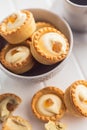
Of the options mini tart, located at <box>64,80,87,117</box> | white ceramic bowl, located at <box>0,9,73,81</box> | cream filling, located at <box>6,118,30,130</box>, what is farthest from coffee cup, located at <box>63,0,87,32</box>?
cream filling, located at <box>6,118,30,130</box>

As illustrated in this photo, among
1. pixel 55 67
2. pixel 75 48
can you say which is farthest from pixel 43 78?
pixel 75 48

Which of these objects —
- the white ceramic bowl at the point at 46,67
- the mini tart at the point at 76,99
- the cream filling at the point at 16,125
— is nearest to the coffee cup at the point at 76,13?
the white ceramic bowl at the point at 46,67

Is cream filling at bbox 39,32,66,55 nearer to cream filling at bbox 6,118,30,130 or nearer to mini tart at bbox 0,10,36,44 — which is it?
mini tart at bbox 0,10,36,44

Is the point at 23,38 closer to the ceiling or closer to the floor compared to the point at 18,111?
closer to the ceiling

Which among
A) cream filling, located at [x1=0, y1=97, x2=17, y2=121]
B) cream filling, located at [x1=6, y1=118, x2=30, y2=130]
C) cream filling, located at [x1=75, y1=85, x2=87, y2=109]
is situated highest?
cream filling, located at [x1=75, y1=85, x2=87, y2=109]

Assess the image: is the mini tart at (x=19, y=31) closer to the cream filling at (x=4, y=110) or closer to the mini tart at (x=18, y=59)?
the mini tart at (x=18, y=59)

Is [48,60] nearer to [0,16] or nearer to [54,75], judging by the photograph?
[54,75]
